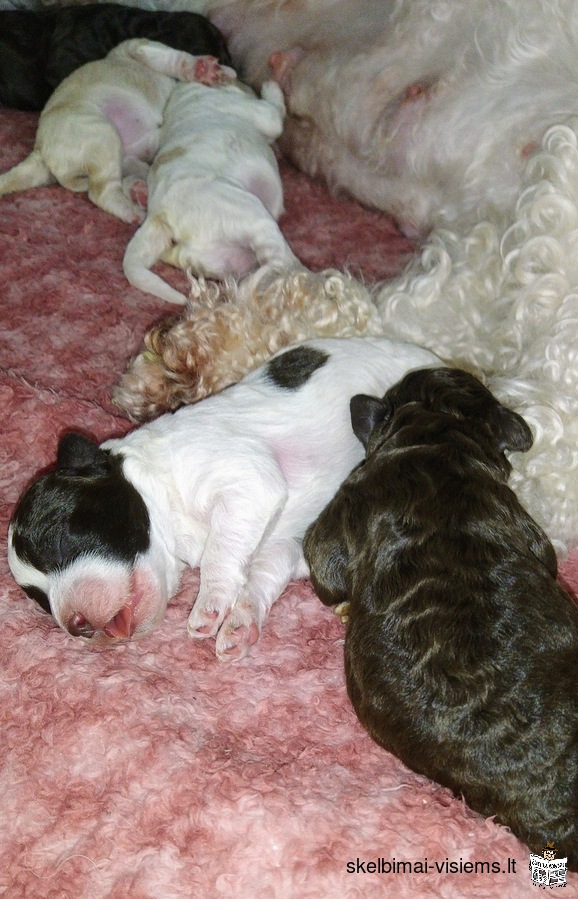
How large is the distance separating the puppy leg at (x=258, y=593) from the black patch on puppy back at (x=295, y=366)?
0.93ft

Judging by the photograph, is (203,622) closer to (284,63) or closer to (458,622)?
(458,622)

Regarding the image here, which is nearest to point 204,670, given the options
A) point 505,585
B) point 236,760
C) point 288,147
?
point 236,760

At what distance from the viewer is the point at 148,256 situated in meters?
2.19

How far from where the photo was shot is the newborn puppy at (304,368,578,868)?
110 centimetres

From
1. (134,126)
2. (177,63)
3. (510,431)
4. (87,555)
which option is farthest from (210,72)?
(87,555)

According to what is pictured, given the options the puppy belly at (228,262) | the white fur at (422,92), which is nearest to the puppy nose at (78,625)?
the puppy belly at (228,262)

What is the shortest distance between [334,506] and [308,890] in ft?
1.74

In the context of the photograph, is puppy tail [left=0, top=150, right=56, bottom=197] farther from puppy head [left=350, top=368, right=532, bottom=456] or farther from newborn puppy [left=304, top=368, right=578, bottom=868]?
newborn puppy [left=304, top=368, right=578, bottom=868]

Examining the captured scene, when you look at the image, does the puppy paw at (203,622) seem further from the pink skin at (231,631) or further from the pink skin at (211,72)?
the pink skin at (211,72)

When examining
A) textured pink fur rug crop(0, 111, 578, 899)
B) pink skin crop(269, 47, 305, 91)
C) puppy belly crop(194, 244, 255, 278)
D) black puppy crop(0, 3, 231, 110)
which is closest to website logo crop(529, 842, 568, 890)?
textured pink fur rug crop(0, 111, 578, 899)

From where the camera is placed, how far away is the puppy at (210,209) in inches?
84.8

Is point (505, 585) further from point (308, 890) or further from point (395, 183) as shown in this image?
point (395, 183)

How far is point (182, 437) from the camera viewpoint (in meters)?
1.61

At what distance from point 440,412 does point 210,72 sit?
59.2 inches
